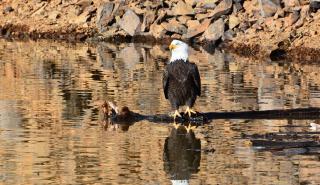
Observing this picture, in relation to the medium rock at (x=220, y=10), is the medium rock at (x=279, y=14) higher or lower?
lower

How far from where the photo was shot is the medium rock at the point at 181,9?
4909cm

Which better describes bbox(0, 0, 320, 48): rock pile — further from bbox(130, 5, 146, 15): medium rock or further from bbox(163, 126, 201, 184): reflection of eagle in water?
bbox(163, 126, 201, 184): reflection of eagle in water

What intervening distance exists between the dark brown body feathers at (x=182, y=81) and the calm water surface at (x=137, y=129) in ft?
2.40

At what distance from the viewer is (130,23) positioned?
5034 cm

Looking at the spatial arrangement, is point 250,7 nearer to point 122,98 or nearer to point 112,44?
point 112,44

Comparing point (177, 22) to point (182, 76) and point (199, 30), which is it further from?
point (182, 76)

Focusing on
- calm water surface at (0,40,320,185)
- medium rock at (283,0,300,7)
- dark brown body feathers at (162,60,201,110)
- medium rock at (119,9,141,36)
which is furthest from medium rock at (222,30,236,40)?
dark brown body feathers at (162,60,201,110)

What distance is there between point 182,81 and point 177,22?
1072 inches

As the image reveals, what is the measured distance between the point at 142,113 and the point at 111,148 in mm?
4390

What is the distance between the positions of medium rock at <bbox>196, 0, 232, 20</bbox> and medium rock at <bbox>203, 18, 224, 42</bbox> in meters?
0.52

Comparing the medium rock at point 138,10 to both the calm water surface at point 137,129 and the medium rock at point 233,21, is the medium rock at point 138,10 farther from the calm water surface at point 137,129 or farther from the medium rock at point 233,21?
the calm water surface at point 137,129

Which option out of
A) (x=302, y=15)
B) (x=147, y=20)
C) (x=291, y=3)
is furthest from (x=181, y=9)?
(x=302, y=15)

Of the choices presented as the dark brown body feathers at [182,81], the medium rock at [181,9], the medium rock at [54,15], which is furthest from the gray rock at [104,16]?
the dark brown body feathers at [182,81]

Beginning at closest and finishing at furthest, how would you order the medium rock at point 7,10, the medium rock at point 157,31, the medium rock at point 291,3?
the medium rock at point 291,3 → the medium rock at point 157,31 → the medium rock at point 7,10
